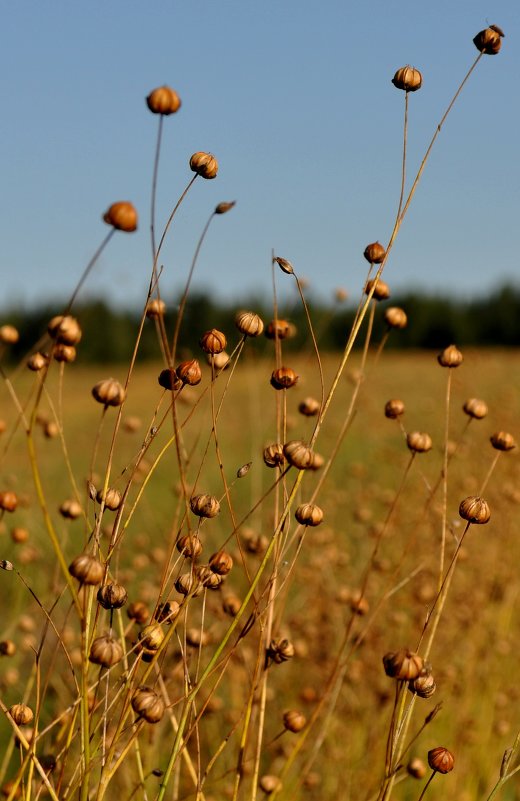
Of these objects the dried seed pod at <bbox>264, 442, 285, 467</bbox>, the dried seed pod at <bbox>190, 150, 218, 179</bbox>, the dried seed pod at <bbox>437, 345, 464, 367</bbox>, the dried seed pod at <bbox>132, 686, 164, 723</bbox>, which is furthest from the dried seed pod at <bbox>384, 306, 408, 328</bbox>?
the dried seed pod at <bbox>132, 686, 164, 723</bbox>

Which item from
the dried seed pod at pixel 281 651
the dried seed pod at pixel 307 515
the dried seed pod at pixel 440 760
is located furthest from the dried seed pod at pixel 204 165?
the dried seed pod at pixel 440 760

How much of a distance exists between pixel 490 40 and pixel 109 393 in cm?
74

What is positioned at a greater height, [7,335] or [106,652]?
[7,335]

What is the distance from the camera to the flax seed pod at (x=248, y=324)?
3.40 feet

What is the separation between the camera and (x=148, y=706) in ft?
2.94

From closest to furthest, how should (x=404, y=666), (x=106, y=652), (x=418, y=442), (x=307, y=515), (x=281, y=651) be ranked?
1. (x=106, y=652)
2. (x=404, y=666)
3. (x=307, y=515)
4. (x=281, y=651)
5. (x=418, y=442)

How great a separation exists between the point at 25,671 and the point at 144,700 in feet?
9.52

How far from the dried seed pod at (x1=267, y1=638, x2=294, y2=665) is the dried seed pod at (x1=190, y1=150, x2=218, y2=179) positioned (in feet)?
2.15

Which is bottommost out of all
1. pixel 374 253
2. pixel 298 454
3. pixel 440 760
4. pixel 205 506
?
pixel 440 760

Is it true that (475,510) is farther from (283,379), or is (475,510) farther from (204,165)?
(204,165)

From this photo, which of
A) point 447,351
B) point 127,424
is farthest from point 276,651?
point 127,424

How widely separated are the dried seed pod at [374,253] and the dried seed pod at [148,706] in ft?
2.09

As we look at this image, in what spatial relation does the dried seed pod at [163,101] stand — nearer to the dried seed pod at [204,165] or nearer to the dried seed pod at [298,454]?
the dried seed pod at [204,165]

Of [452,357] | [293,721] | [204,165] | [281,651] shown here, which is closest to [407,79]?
[204,165]
